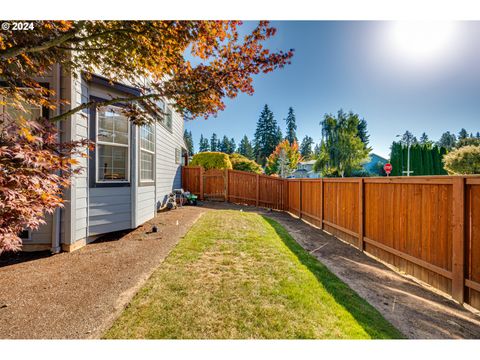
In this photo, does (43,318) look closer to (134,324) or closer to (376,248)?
(134,324)

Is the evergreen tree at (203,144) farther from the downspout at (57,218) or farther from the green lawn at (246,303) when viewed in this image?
the green lawn at (246,303)

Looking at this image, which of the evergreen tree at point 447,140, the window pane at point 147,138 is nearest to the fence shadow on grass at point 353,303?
the window pane at point 147,138

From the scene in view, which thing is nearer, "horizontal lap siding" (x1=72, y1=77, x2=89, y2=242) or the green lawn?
the green lawn

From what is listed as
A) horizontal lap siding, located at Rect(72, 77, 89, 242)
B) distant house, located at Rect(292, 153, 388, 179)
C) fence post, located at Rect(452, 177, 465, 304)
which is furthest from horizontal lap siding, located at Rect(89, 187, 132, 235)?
distant house, located at Rect(292, 153, 388, 179)

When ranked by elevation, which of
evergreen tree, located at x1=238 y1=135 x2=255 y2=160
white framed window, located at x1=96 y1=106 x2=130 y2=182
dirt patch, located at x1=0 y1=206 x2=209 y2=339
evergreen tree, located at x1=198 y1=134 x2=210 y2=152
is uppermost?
evergreen tree, located at x1=198 y1=134 x2=210 y2=152

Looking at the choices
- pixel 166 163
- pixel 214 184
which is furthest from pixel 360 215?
pixel 214 184

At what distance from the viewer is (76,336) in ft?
5.71

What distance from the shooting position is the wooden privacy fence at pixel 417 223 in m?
2.36

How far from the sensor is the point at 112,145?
451 cm

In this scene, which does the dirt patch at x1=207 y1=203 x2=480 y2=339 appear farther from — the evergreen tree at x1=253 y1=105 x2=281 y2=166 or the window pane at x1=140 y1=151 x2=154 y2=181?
the evergreen tree at x1=253 y1=105 x2=281 y2=166

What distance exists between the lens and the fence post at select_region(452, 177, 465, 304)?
7.82ft

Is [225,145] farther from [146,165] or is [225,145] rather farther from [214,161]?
[146,165]

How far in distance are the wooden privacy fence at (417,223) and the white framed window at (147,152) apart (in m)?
5.38

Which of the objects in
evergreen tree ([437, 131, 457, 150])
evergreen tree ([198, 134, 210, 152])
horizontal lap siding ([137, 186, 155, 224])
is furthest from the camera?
evergreen tree ([198, 134, 210, 152])
